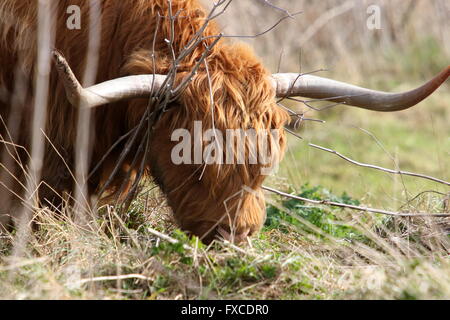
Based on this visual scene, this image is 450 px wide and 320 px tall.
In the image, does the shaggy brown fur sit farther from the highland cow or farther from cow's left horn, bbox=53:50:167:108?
cow's left horn, bbox=53:50:167:108

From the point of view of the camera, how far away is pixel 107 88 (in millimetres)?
3697

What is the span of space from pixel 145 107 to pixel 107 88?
1.27ft

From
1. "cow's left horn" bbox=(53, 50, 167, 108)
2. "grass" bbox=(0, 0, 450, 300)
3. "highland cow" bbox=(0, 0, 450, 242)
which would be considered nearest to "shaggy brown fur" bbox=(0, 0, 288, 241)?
"highland cow" bbox=(0, 0, 450, 242)

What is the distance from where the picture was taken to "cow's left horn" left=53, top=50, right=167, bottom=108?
130 inches

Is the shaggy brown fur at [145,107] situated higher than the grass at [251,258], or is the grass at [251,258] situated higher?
the shaggy brown fur at [145,107]

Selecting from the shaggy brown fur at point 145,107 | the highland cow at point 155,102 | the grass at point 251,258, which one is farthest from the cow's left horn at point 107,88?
the grass at point 251,258

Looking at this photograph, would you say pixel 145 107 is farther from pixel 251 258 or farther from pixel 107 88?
pixel 251 258

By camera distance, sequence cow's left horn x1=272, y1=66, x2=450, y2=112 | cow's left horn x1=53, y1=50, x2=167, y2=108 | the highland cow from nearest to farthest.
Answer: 1. cow's left horn x1=53, y1=50, x2=167, y2=108
2. the highland cow
3. cow's left horn x1=272, y1=66, x2=450, y2=112

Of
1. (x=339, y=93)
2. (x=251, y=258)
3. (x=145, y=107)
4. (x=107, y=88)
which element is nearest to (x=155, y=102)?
(x=145, y=107)

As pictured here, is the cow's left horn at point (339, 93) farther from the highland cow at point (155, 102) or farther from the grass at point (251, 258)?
the grass at point (251, 258)

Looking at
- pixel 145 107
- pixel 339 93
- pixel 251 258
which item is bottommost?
pixel 251 258

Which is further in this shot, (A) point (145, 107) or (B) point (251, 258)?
(A) point (145, 107)

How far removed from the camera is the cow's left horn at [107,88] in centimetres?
330
